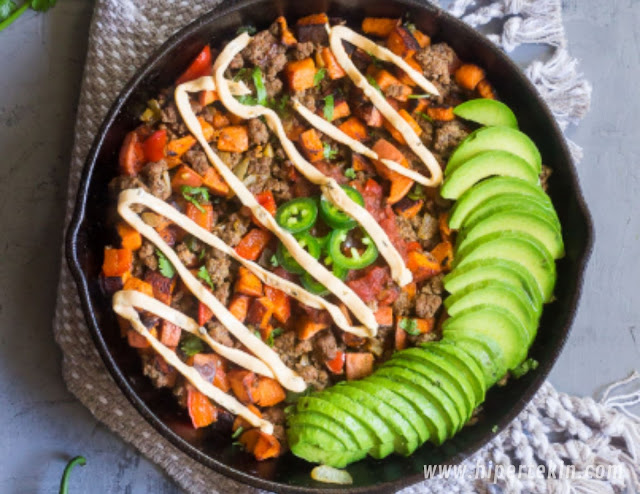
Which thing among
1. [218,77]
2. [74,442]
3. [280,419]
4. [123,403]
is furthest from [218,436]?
[218,77]

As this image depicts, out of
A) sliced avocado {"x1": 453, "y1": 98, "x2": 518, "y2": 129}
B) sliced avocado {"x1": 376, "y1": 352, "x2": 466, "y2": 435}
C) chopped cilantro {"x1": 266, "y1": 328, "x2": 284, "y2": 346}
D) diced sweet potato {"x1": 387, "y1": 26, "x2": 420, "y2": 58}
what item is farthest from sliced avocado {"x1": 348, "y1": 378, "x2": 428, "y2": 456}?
diced sweet potato {"x1": 387, "y1": 26, "x2": 420, "y2": 58}

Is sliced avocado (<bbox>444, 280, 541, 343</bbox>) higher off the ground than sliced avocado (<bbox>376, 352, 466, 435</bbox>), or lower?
higher

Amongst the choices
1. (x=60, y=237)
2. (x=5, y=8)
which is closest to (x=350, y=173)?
(x=60, y=237)

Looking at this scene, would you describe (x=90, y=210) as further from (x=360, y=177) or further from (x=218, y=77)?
(x=360, y=177)

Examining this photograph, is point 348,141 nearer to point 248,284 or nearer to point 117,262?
point 248,284

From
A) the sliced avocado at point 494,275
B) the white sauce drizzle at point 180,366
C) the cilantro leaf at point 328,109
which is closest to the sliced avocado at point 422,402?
the sliced avocado at point 494,275

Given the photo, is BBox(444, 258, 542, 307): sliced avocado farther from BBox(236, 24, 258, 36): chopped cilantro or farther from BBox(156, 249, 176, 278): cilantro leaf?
BBox(236, 24, 258, 36): chopped cilantro

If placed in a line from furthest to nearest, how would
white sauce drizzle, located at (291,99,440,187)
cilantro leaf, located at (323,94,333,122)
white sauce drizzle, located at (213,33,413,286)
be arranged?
cilantro leaf, located at (323,94,333,122) → white sauce drizzle, located at (291,99,440,187) → white sauce drizzle, located at (213,33,413,286)
